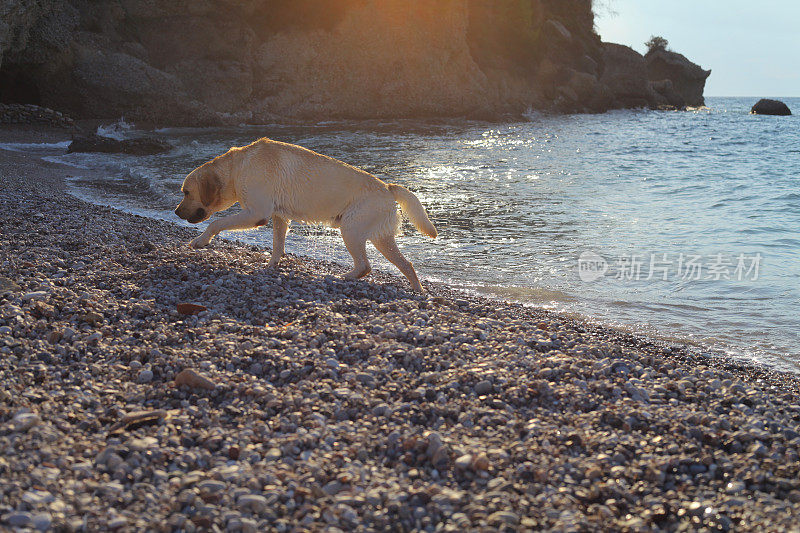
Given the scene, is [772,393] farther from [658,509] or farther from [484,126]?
[484,126]

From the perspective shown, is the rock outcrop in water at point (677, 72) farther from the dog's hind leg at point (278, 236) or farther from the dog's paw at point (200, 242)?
the dog's paw at point (200, 242)

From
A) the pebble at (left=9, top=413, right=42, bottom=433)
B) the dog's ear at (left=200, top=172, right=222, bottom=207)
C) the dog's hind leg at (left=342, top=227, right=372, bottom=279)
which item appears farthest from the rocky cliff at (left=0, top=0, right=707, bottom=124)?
the pebble at (left=9, top=413, right=42, bottom=433)

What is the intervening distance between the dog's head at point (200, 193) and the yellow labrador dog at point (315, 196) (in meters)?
0.01

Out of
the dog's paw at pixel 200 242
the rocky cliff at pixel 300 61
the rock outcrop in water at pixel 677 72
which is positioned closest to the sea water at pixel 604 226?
the dog's paw at pixel 200 242

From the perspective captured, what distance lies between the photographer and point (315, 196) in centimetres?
640

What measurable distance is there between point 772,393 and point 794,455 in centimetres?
119

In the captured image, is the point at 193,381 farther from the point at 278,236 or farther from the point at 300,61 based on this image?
the point at 300,61

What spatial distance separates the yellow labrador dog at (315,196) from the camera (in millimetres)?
6332

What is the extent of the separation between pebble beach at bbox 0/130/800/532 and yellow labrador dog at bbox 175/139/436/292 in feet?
3.54

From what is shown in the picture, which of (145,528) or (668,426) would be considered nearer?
(145,528)

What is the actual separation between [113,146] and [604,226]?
1502cm

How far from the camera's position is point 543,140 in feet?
87.7

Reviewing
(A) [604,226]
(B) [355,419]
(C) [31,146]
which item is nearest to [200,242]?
(B) [355,419]

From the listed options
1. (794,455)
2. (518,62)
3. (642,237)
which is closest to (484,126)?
(518,62)
